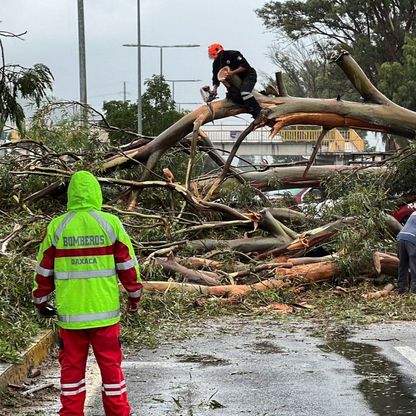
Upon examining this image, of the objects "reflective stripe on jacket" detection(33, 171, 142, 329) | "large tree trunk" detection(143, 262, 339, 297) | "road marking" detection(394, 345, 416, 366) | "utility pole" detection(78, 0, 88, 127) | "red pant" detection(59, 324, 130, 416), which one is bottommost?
"road marking" detection(394, 345, 416, 366)

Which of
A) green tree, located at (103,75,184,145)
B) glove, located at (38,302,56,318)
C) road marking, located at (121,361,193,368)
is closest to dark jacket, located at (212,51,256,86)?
road marking, located at (121,361,193,368)

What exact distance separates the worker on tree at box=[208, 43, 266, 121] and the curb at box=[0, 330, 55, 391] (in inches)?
224

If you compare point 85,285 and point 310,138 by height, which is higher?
point 310,138

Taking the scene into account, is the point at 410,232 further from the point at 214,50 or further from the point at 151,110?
the point at 151,110

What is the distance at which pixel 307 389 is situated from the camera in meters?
6.12

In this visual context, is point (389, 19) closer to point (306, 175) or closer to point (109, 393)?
point (306, 175)

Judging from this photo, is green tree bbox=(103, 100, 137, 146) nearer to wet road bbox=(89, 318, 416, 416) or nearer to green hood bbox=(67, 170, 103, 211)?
wet road bbox=(89, 318, 416, 416)

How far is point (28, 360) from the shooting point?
6.60 metres

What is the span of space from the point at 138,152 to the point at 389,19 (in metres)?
29.8

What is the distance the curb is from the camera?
600 cm

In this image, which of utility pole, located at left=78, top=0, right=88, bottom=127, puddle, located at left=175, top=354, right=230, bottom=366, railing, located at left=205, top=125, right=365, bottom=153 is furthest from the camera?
railing, located at left=205, top=125, right=365, bottom=153

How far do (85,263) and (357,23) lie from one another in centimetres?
3806

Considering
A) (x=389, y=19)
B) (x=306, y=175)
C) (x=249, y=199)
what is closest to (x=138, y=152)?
(x=249, y=199)

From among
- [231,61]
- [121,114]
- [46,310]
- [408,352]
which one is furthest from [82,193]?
[121,114]
